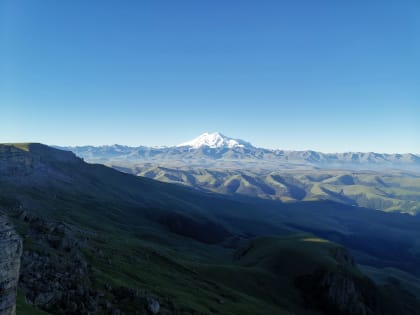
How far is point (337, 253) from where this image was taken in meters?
176

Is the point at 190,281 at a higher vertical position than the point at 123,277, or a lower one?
lower

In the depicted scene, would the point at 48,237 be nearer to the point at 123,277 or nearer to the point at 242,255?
the point at 123,277

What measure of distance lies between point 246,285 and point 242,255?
72.0m

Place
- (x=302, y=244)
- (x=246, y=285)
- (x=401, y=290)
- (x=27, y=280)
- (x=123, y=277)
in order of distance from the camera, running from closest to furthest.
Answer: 1. (x=27, y=280)
2. (x=123, y=277)
3. (x=246, y=285)
4. (x=302, y=244)
5. (x=401, y=290)

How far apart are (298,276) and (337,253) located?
4442cm

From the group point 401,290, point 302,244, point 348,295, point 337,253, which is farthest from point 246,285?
point 401,290

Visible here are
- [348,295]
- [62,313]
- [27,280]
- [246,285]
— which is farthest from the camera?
[348,295]

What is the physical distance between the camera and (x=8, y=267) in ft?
96.3

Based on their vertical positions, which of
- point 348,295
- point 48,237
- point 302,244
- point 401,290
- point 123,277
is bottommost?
point 401,290

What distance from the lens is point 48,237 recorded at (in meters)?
70.2

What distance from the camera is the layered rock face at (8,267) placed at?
28.5 metres

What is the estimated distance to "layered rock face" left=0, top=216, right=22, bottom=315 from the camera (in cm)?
2853

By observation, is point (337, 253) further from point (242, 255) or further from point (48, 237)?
point (48, 237)

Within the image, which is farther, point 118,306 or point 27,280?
point 118,306
